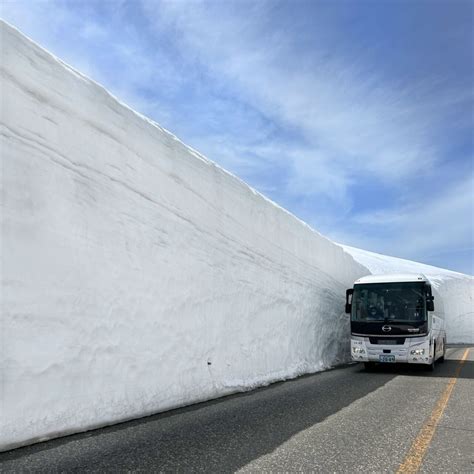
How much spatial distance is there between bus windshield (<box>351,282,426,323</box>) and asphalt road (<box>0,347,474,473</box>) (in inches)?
164

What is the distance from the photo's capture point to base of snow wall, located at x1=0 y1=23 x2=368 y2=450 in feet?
14.4

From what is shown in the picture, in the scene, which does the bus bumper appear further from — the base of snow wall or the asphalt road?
the asphalt road

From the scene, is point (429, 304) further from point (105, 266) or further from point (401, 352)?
point (105, 266)

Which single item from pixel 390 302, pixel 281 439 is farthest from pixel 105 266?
pixel 390 302

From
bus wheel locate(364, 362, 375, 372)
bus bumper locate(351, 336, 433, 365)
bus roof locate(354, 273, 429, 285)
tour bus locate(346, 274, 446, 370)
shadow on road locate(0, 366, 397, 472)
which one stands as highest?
bus roof locate(354, 273, 429, 285)

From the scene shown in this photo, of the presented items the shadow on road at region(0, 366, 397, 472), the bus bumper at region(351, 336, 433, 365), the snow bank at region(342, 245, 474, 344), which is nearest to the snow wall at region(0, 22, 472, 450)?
the shadow on road at region(0, 366, 397, 472)

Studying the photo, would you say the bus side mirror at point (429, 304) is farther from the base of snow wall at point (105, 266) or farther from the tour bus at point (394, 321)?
the base of snow wall at point (105, 266)

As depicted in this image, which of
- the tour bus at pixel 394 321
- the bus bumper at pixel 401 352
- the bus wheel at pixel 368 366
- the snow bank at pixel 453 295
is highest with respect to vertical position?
the snow bank at pixel 453 295

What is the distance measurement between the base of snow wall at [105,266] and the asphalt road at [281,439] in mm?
468

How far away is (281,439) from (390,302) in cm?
806

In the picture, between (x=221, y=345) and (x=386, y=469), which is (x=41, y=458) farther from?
(x=221, y=345)

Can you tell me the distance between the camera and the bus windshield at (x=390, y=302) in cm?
1129

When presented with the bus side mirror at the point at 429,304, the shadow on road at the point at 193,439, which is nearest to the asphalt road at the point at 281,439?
the shadow on road at the point at 193,439

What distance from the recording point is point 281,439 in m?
4.48
